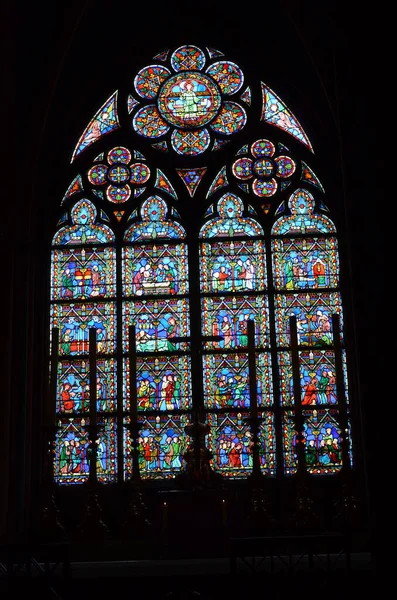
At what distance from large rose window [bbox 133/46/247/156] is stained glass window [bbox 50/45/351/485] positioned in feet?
0.07

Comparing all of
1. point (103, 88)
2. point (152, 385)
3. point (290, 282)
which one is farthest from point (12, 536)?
point (103, 88)

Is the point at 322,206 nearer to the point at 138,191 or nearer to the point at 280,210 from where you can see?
the point at 280,210

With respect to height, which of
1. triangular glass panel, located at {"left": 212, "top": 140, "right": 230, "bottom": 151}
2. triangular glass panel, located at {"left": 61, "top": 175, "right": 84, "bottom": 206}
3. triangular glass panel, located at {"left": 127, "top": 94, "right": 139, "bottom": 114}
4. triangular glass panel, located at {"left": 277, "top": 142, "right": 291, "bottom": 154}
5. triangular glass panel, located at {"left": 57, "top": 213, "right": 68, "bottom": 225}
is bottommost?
triangular glass panel, located at {"left": 57, "top": 213, "right": 68, "bottom": 225}

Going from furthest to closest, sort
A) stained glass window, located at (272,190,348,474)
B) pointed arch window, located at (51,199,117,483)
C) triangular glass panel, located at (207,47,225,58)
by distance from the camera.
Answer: triangular glass panel, located at (207,47,225,58) < pointed arch window, located at (51,199,117,483) < stained glass window, located at (272,190,348,474)

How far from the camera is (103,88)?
43.4 feet

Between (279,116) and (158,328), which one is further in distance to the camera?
(279,116)

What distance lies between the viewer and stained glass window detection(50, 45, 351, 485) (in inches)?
456

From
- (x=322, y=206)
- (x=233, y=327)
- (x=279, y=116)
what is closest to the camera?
(x=233, y=327)

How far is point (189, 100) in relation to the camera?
1333 cm

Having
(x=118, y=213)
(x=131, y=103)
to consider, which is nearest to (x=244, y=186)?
(x=118, y=213)

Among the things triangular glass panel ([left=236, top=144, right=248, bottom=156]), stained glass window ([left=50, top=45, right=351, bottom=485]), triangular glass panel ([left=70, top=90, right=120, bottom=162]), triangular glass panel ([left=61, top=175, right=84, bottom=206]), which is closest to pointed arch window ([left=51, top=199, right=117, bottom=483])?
stained glass window ([left=50, top=45, right=351, bottom=485])

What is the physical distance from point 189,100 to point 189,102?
30mm

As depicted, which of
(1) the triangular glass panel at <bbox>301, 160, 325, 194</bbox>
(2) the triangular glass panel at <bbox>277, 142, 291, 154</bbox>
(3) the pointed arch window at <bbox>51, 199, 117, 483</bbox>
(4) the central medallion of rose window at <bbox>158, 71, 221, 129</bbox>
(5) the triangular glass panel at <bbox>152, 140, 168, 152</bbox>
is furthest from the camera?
(4) the central medallion of rose window at <bbox>158, 71, 221, 129</bbox>

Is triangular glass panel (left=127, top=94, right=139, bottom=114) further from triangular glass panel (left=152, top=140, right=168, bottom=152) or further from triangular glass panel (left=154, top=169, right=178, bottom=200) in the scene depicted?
triangular glass panel (left=154, top=169, right=178, bottom=200)
